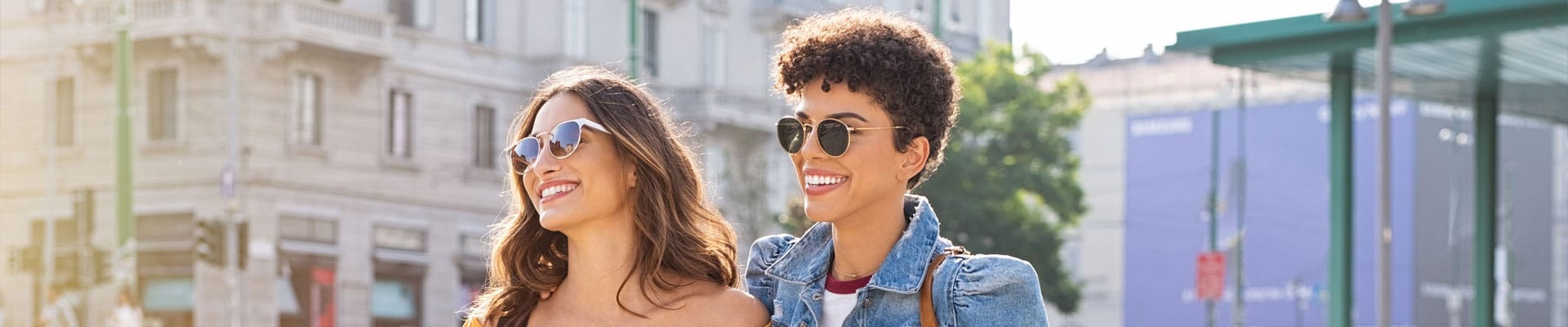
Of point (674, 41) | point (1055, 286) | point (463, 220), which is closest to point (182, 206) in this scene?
point (463, 220)

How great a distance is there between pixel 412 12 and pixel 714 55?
8499 millimetres

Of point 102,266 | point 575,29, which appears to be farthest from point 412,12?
point 102,266

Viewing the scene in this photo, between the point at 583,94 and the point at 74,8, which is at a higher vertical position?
the point at 74,8

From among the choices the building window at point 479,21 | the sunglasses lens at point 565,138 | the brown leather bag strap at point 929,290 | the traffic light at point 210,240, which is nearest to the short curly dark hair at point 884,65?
the brown leather bag strap at point 929,290

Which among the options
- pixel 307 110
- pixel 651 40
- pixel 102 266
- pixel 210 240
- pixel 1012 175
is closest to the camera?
pixel 210 240

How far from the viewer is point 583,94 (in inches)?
188

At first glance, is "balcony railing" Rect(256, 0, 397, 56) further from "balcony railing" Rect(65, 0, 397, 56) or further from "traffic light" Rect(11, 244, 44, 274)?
"traffic light" Rect(11, 244, 44, 274)

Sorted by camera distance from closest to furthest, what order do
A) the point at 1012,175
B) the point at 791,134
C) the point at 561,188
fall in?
the point at 791,134
the point at 561,188
the point at 1012,175

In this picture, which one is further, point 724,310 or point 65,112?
point 65,112

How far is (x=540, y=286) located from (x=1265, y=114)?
67.5m

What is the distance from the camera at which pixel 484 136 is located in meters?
37.6

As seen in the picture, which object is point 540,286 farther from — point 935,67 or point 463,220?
point 463,220

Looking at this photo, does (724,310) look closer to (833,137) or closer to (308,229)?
(833,137)

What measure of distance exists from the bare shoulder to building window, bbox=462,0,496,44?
105 feet
